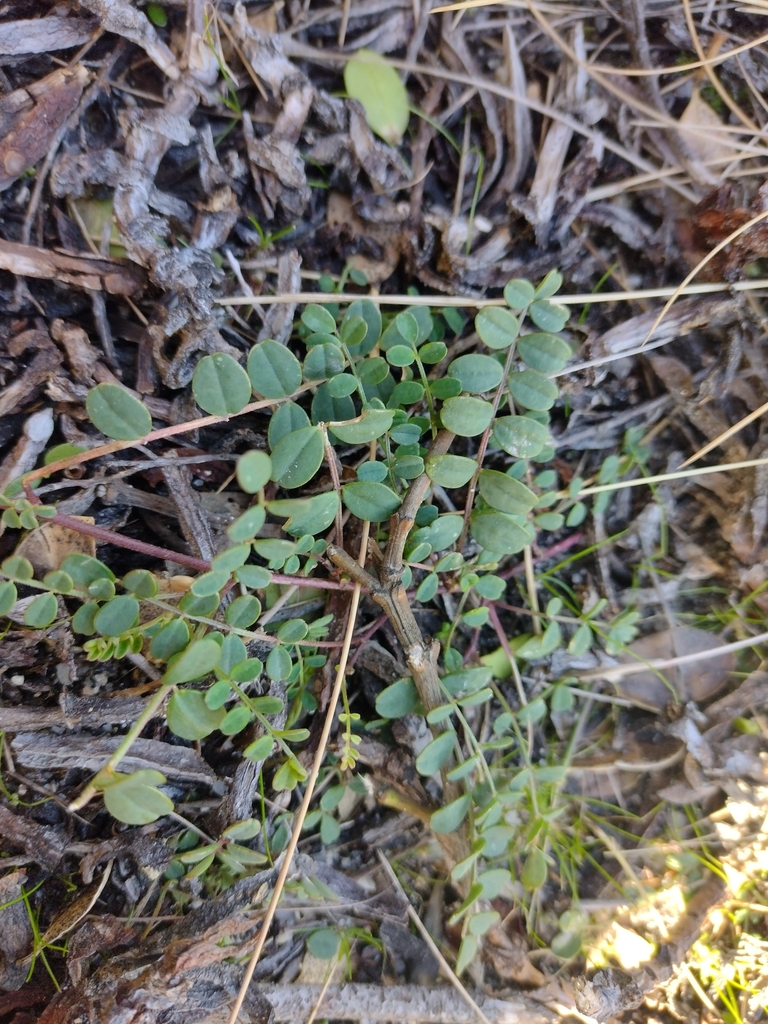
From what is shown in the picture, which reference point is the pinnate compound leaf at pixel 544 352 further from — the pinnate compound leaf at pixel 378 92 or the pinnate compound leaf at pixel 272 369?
the pinnate compound leaf at pixel 378 92

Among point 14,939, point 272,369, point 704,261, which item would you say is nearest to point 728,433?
point 704,261

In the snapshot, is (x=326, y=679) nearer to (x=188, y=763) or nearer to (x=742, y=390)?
(x=188, y=763)

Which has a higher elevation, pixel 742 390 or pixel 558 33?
pixel 558 33

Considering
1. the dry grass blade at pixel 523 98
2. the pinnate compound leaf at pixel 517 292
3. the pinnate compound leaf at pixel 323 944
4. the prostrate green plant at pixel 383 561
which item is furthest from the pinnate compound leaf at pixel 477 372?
the pinnate compound leaf at pixel 323 944

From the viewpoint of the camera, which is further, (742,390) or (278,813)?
(742,390)

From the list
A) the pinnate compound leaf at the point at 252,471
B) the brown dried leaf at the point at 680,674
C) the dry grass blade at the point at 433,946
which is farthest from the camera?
the brown dried leaf at the point at 680,674

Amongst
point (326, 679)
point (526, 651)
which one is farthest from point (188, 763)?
point (526, 651)

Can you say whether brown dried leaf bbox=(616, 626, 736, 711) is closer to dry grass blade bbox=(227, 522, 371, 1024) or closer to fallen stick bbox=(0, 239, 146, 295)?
dry grass blade bbox=(227, 522, 371, 1024)

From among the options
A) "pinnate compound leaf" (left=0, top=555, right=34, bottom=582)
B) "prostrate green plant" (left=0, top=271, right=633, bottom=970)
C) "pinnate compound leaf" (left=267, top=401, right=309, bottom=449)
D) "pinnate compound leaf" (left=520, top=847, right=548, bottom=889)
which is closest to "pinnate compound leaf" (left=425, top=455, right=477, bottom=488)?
"prostrate green plant" (left=0, top=271, right=633, bottom=970)
